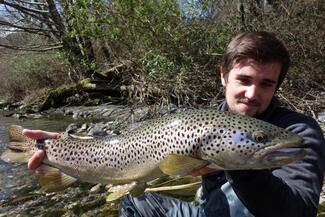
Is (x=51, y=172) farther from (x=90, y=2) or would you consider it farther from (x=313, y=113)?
(x=90, y=2)

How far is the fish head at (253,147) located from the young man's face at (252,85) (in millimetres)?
345

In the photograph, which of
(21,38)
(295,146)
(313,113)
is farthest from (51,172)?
(21,38)

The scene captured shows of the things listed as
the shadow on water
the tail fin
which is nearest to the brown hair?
the tail fin

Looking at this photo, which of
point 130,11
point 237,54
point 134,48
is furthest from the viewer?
point 134,48

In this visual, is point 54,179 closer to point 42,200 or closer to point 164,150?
point 164,150

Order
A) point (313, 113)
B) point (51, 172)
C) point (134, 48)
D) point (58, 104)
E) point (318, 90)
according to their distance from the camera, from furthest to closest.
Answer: point (58, 104)
point (134, 48)
point (318, 90)
point (313, 113)
point (51, 172)

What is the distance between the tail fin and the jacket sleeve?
1.70m

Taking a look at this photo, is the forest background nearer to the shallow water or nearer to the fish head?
the shallow water

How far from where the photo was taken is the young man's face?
2598mm

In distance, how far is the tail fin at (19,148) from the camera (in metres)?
3.22

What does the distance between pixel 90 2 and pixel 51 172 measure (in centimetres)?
865

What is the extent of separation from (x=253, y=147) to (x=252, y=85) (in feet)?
1.72

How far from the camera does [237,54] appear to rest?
2723mm

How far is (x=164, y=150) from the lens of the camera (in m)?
2.55
